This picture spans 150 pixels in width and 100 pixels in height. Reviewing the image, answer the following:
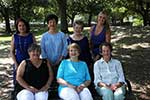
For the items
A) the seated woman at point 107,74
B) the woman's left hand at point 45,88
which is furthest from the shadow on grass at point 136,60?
the woman's left hand at point 45,88

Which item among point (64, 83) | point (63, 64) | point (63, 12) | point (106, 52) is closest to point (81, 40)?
point (106, 52)

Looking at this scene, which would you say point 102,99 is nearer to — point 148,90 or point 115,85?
point 115,85

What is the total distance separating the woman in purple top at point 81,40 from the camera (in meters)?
6.59

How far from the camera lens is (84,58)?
22.7 ft

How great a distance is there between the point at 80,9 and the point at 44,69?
46.7 m

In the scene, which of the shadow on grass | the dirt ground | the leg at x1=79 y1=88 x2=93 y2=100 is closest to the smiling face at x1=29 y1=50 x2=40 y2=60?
the leg at x1=79 y1=88 x2=93 y2=100

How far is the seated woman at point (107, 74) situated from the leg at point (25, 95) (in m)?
1.19

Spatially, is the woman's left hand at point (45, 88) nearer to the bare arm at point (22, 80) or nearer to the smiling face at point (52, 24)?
the bare arm at point (22, 80)

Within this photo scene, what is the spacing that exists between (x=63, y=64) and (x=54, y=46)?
30.3 inches

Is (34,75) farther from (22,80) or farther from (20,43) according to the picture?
(20,43)

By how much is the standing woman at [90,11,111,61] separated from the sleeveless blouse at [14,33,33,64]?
1.30 m

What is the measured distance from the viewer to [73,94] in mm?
5734

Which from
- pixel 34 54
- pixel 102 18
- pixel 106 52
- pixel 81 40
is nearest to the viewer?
pixel 34 54

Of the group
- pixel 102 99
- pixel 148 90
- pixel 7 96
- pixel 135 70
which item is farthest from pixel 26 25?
pixel 135 70
